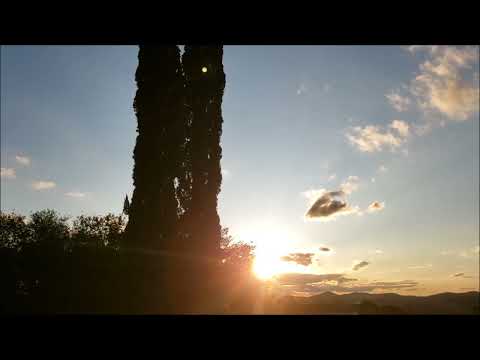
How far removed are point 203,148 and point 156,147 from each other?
2.82 metres

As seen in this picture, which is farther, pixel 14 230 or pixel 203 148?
pixel 14 230

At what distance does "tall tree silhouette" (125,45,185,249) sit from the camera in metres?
17.0

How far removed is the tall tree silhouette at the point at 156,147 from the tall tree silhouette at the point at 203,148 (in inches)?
29.9

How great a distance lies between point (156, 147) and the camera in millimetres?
17891

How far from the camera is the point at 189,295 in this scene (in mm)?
15867

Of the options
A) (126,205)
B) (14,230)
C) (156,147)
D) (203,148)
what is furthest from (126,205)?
(14,230)

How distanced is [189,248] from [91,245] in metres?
4.91

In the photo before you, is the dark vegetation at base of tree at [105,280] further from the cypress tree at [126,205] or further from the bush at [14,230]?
the bush at [14,230]

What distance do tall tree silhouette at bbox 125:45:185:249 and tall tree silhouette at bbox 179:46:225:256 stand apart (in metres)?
0.76

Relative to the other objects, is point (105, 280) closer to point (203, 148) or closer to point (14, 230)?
point (203, 148)

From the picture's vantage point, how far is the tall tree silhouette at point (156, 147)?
55.7ft

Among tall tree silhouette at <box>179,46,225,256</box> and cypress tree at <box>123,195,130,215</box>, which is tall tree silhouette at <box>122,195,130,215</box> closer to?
cypress tree at <box>123,195,130,215</box>
